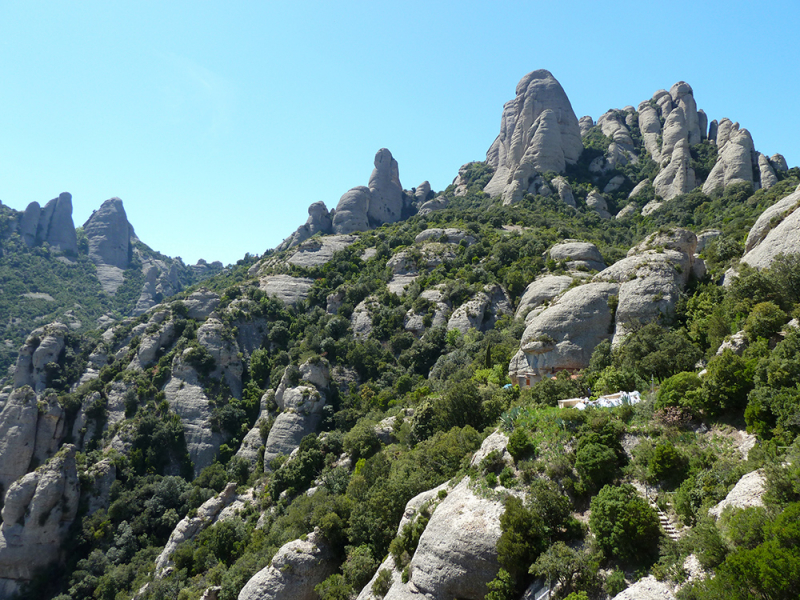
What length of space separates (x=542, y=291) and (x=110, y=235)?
605 ft

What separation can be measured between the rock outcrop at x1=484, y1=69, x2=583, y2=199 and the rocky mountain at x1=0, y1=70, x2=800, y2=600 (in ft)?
15.8

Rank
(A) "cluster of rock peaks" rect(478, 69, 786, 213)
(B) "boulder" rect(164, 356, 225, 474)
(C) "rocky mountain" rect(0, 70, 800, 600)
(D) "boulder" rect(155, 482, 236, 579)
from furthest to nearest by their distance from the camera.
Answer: (A) "cluster of rock peaks" rect(478, 69, 786, 213)
(B) "boulder" rect(164, 356, 225, 474)
(D) "boulder" rect(155, 482, 236, 579)
(C) "rocky mountain" rect(0, 70, 800, 600)

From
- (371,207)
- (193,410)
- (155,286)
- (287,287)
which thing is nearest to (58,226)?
(155,286)

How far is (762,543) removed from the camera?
11992 mm

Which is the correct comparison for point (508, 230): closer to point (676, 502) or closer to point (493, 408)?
point (493, 408)

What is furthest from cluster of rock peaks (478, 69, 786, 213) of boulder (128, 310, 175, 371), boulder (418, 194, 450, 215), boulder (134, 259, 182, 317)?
boulder (134, 259, 182, 317)

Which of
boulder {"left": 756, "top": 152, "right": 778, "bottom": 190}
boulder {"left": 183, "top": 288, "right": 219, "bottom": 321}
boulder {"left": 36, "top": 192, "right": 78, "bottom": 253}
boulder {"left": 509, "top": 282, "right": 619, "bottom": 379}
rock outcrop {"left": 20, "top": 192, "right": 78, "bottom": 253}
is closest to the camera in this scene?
boulder {"left": 509, "top": 282, "right": 619, "bottom": 379}

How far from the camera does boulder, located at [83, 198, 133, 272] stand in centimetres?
16988

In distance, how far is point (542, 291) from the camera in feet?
171

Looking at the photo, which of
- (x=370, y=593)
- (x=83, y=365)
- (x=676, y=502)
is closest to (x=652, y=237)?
(x=676, y=502)

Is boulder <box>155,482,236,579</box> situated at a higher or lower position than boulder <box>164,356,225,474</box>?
lower

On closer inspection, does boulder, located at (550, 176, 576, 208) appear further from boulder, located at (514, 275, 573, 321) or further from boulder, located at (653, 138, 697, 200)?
boulder, located at (514, 275, 573, 321)

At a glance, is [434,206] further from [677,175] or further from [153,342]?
[153,342]

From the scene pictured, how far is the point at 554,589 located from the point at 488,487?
5.58 metres
